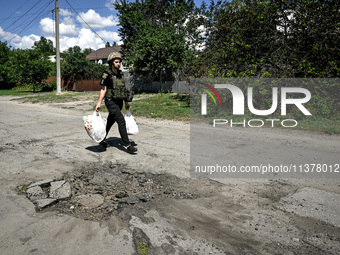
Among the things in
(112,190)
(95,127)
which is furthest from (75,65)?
(112,190)

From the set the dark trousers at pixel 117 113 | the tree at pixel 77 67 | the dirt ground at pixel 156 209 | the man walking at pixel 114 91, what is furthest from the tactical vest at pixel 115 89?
the tree at pixel 77 67

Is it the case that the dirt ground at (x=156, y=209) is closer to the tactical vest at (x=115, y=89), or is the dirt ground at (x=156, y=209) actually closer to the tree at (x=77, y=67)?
the tactical vest at (x=115, y=89)

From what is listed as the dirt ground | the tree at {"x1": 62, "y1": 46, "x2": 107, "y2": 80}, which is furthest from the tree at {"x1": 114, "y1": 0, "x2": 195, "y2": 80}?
the dirt ground

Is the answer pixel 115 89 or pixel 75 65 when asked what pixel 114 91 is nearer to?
pixel 115 89

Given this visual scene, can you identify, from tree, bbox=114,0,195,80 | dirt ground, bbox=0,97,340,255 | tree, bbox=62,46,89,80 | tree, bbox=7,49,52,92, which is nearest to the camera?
dirt ground, bbox=0,97,340,255

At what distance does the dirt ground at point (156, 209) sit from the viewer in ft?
8.07

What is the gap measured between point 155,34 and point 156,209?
72.3 ft

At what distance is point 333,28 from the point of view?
9195 millimetres

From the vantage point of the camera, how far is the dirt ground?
2461mm

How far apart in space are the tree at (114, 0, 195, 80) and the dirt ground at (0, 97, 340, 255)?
16.1 meters

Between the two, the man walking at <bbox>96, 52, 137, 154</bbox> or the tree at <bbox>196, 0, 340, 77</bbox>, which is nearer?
the man walking at <bbox>96, 52, 137, 154</bbox>

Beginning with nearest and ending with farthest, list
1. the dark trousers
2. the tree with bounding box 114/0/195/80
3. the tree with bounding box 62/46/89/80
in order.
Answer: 1. the dark trousers
2. the tree with bounding box 114/0/195/80
3. the tree with bounding box 62/46/89/80

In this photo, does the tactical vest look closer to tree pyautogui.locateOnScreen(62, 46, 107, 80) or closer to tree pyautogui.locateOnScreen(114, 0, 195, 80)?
tree pyautogui.locateOnScreen(114, 0, 195, 80)

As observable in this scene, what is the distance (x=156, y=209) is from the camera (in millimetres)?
3129
